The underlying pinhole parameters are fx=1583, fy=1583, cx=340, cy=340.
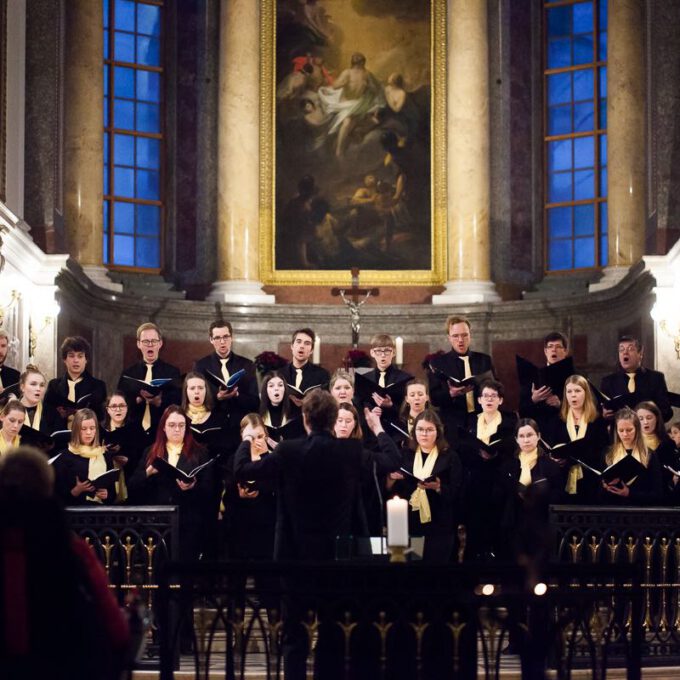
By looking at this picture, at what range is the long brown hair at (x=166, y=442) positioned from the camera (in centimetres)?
853

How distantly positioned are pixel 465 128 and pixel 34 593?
10310 millimetres

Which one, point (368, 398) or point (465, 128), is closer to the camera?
point (368, 398)

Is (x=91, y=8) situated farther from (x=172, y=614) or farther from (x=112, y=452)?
(x=172, y=614)

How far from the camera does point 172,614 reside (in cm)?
800

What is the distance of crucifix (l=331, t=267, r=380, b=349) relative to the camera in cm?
1349

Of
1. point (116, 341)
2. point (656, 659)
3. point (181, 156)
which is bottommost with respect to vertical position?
point (656, 659)

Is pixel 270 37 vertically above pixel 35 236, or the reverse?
pixel 270 37

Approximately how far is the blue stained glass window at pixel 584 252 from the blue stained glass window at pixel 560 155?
71cm

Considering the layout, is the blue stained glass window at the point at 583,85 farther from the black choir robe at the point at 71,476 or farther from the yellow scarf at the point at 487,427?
the black choir robe at the point at 71,476

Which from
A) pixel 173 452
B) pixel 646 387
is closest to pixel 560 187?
pixel 646 387

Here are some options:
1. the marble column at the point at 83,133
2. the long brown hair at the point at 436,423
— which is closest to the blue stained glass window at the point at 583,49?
the marble column at the point at 83,133

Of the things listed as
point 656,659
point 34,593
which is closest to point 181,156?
point 656,659

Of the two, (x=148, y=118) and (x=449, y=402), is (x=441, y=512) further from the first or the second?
(x=148, y=118)

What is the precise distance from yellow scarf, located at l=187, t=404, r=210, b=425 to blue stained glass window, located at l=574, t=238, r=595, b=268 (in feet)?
20.4
